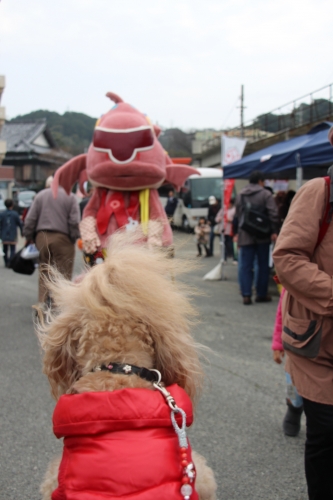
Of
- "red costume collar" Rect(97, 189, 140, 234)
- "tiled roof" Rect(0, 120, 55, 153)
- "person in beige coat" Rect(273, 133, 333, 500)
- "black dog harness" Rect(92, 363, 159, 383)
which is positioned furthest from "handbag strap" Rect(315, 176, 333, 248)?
"tiled roof" Rect(0, 120, 55, 153)

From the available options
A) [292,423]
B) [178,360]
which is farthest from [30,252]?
[178,360]

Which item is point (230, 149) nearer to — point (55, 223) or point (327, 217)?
point (55, 223)

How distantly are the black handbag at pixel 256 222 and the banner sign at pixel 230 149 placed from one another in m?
2.18

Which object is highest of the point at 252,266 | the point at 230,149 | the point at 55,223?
the point at 230,149

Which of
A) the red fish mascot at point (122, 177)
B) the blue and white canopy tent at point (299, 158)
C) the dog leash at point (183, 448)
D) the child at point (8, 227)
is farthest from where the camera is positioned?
the child at point (8, 227)

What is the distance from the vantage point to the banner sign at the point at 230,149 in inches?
352

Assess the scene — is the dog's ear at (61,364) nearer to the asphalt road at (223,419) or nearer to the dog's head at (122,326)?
the dog's head at (122,326)

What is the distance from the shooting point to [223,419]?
11.1ft

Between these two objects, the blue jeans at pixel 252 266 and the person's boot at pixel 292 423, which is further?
the blue jeans at pixel 252 266

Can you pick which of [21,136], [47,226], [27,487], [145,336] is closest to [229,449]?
[27,487]

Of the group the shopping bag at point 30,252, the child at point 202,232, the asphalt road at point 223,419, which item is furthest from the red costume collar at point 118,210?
the child at point 202,232

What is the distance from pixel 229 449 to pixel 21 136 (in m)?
48.3

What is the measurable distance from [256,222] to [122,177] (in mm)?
2890

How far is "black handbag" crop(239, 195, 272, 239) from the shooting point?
6.83 metres
